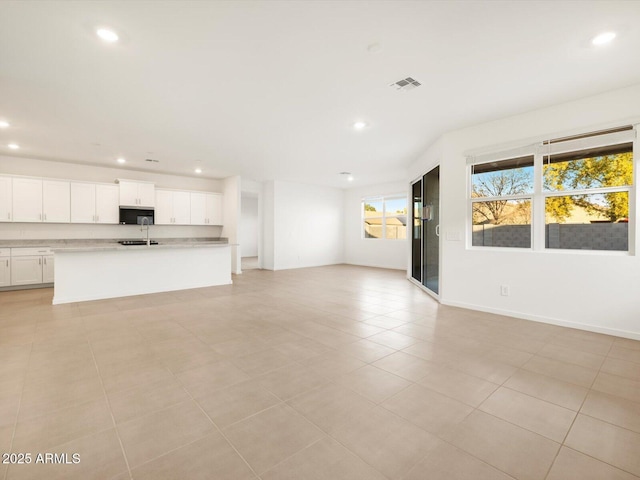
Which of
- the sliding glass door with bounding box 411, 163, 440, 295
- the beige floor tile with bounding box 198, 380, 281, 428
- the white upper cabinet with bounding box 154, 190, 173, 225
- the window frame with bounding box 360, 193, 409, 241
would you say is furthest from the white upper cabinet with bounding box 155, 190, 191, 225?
the beige floor tile with bounding box 198, 380, 281, 428

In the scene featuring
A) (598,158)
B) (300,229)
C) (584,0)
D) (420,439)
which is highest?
(584,0)

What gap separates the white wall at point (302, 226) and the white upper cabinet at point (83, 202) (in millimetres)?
4293

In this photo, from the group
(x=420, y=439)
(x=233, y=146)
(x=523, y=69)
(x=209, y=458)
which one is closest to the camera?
(x=209, y=458)

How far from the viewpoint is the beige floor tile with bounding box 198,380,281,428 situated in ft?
6.30

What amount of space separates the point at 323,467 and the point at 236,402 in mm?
842

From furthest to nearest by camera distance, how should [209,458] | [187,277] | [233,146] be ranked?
[187,277], [233,146], [209,458]

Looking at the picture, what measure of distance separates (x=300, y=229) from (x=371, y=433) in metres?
8.10

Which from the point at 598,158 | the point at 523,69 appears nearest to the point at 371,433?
the point at 523,69

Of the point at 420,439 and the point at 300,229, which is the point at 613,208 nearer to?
the point at 420,439

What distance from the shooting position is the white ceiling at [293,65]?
2.18 metres

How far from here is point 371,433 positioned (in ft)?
5.75

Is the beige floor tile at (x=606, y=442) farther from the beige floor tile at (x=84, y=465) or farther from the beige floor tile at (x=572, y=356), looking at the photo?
the beige floor tile at (x=84, y=465)

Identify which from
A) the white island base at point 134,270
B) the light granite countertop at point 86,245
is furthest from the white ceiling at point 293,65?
the white island base at point 134,270

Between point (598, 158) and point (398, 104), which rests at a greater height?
point (398, 104)
